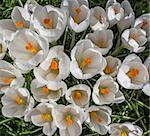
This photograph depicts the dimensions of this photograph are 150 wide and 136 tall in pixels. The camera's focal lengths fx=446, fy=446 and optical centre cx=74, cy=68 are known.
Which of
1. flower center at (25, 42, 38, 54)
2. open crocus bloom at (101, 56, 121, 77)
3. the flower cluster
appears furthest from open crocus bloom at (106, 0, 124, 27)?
flower center at (25, 42, 38, 54)

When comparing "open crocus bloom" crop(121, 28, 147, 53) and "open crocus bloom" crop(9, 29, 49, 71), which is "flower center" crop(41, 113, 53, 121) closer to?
"open crocus bloom" crop(9, 29, 49, 71)

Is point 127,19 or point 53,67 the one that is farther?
point 127,19

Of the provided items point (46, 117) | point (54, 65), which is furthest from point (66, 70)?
point (46, 117)

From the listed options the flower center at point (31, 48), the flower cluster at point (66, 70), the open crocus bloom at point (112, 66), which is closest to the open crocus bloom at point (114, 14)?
the flower cluster at point (66, 70)

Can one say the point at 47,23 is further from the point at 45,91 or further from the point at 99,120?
the point at 99,120

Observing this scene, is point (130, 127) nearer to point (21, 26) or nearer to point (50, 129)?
point (50, 129)

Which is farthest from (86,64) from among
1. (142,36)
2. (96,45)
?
(142,36)
